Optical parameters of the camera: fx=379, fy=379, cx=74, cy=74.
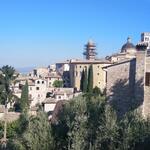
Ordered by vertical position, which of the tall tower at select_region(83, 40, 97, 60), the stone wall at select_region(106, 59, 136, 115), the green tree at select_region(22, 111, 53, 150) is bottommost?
the green tree at select_region(22, 111, 53, 150)

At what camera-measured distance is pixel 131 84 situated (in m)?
19.6

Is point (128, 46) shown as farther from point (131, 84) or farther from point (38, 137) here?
point (38, 137)

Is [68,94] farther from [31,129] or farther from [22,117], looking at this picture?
[31,129]

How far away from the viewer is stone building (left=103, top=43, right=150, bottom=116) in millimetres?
18938

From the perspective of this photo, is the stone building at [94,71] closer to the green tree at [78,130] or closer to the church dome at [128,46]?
the church dome at [128,46]

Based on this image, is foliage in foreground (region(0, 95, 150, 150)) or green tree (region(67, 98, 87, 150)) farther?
green tree (region(67, 98, 87, 150))

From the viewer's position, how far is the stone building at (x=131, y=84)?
62.1ft

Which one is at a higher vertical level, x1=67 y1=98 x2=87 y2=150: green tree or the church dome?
the church dome

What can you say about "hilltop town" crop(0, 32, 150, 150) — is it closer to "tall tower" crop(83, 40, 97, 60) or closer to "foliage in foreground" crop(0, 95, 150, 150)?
"foliage in foreground" crop(0, 95, 150, 150)

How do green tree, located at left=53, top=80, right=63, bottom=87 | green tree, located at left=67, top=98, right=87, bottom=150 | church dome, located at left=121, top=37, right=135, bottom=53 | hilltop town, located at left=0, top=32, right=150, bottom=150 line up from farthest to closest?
church dome, located at left=121, top=37, right=135, bottom=53 < green tree, located at left=53, top=80, right=63, bottom=87 < hilltop town, located at left=0, top=32, right=150, bottom=150 < green tree, located at left=67, top=98, right=87, bottom=150

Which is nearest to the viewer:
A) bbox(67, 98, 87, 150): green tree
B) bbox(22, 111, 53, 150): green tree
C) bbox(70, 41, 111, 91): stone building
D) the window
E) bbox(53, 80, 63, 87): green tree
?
bbox(67, 98, 87, 150): green tree

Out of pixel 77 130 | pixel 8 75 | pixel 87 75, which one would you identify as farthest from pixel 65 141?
pixel 87 75

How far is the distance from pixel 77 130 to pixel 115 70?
6.03 m

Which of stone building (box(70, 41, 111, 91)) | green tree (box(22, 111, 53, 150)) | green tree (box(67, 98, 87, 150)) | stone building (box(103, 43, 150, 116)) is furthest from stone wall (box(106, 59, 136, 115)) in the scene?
stone building (box(70, 41, 111, 91))
